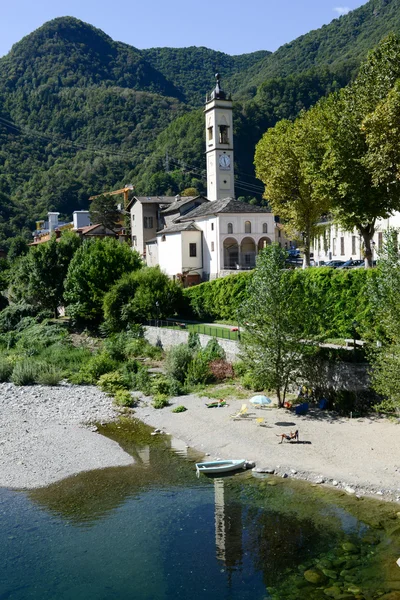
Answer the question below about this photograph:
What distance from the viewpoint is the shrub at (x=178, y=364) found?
3844cm

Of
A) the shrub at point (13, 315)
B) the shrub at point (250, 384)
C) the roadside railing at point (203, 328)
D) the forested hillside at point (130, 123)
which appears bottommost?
the shrub at point (250, 384)

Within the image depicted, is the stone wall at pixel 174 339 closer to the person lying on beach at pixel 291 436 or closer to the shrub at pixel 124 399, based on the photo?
the shrub at pixel 124 399

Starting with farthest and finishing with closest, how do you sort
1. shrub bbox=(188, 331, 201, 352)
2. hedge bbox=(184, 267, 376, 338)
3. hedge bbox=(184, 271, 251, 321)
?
hedge bbox=(184, 271, 251, 321) < shrub bbox=(188, 331, 201, 352) < hedge bbox=(184, 267, 376, 338)

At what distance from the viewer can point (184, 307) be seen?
52688 mm

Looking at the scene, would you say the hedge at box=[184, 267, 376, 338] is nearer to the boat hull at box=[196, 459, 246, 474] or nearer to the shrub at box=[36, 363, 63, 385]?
the boat hull at box=[196, 459, 246, 474]

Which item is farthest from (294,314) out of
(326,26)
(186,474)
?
(326,26)

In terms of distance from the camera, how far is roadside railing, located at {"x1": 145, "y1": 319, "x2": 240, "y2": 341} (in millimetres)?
41419

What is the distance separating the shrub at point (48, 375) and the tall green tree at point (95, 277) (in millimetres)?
11175

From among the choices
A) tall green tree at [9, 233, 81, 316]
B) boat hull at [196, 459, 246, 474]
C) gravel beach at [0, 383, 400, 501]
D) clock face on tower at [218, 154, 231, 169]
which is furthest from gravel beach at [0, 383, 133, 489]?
clock face on tower at [218, 154, 231, 169]

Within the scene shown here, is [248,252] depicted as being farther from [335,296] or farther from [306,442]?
[306,442]

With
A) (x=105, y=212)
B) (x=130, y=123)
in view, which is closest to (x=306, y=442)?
(x=105, y=212)

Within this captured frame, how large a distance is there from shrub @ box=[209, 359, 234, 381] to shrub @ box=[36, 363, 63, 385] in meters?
11.0

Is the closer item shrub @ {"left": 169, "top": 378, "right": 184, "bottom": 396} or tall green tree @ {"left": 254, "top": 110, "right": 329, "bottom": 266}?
shrub @ {"left": 169, "top": 378, "right": 184, "bottom": 396}

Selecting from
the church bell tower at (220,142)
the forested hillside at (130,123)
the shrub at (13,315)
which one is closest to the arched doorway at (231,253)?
the church bell tower at (220,142)
